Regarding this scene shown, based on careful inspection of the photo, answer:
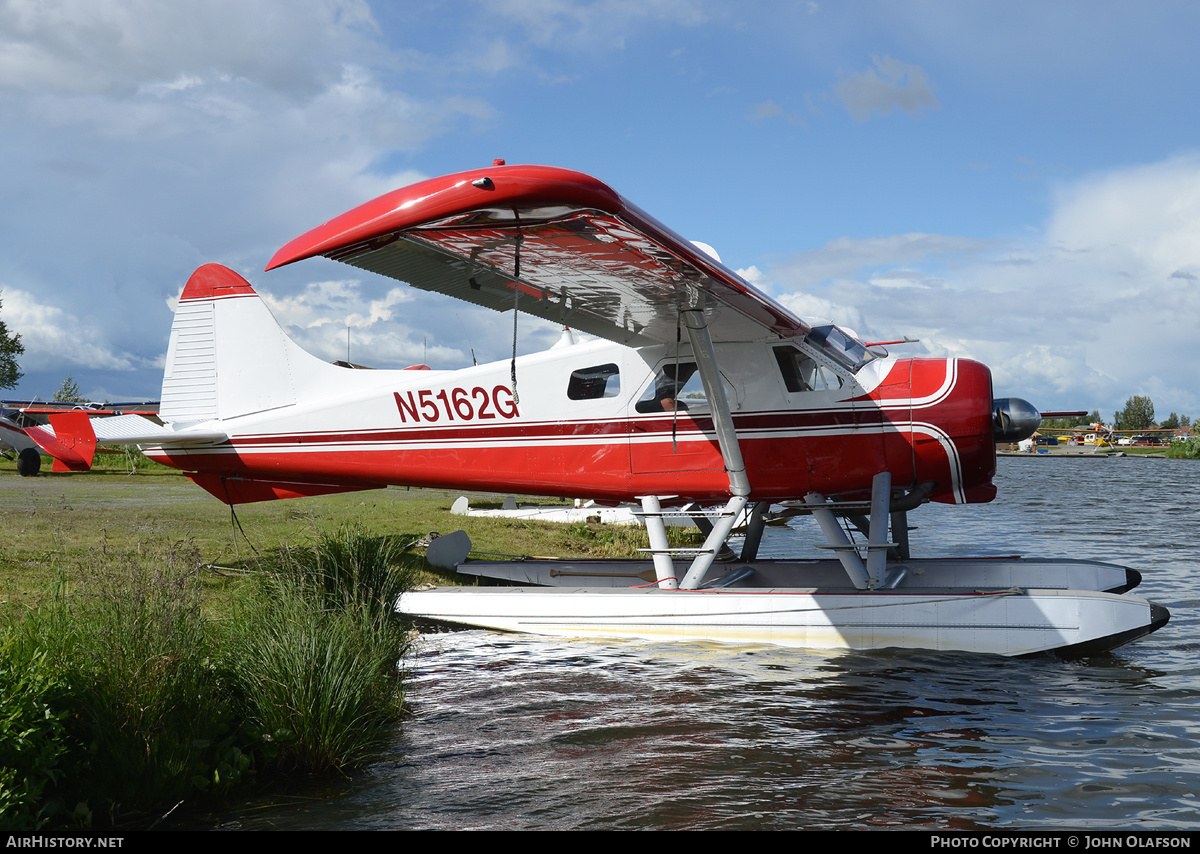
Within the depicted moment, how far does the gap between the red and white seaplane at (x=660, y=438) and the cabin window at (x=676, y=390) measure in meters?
0.02

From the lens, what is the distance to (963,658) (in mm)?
7281

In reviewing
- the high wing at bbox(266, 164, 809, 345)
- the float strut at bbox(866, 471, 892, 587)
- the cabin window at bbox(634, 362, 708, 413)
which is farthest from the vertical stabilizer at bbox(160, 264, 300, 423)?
the float strut at bbox(866, 471, 892, 587)

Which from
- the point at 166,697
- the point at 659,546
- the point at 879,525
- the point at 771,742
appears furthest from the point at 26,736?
the point at 879,525

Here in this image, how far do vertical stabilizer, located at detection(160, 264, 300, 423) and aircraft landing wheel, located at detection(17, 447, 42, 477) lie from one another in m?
16.5

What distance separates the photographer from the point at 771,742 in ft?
16.8

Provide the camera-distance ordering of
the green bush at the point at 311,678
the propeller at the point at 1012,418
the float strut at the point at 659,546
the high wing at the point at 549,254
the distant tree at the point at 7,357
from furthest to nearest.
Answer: the distant tree at the point at 7,357 < the float strut at the point at 659,546 < the propeller at the point at 1012,418 < the high wing at the point at 549,254 < the green bush at the point at 311,678

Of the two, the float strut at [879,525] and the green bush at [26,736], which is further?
the float strut at [879,525]

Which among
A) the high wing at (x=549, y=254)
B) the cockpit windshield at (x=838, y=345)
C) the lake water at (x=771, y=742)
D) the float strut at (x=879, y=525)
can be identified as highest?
the high wing at (x=549, y=254)

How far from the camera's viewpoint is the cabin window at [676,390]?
27.7 feet

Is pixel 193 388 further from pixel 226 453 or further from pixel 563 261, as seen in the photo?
pixel 563 261

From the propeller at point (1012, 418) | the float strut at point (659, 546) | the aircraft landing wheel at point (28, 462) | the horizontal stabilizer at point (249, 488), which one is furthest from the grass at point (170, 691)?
the aircraft landing wheel at point (28, 462)

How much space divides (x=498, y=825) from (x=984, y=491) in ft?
20.6

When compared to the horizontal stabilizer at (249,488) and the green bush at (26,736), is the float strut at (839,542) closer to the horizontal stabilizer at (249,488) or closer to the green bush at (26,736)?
the horizontal stabilizer at (249,488)

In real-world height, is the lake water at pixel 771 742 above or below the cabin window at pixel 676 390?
below
